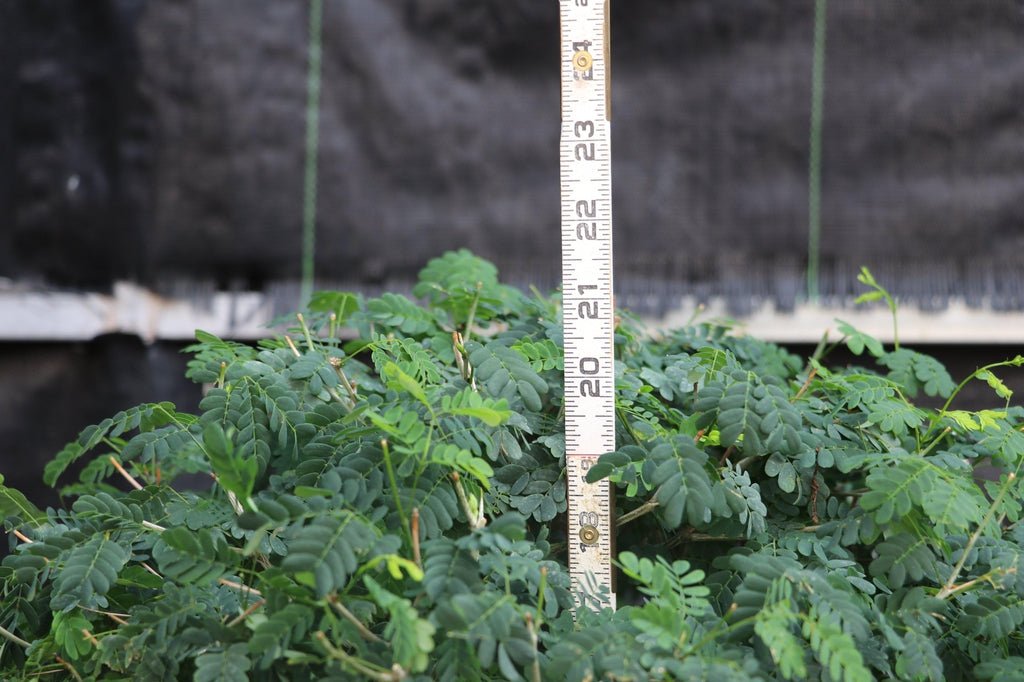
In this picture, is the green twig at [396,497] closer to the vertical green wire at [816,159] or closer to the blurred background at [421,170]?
the blurred background at [421,170]

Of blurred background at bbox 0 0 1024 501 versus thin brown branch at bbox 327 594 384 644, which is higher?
blurred background at bbox 0 0 1024 501

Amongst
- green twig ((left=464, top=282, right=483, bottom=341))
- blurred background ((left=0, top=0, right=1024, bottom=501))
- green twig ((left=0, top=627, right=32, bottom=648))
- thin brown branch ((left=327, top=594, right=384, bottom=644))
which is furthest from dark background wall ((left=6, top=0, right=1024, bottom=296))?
thin brown branch ((left=327, top=594, right=384, bottom=644))

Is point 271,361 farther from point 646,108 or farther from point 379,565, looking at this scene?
point 646,108

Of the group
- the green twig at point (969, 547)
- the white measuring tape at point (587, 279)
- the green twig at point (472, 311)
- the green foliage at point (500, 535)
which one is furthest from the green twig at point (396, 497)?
the green twig at point (969, 547)

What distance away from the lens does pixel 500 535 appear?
36.8 inches

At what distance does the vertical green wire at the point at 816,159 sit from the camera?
235cm

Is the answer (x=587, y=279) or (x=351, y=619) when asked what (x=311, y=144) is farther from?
(x=351, y=619)

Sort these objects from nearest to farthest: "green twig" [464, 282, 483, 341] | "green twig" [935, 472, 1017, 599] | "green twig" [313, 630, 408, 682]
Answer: "green twig" [313, 630, 408, 682], "green twig" [935, 472, 1017, 599], "green twig" [464, 282, 483, 341]

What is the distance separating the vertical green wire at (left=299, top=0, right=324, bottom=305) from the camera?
2453mm

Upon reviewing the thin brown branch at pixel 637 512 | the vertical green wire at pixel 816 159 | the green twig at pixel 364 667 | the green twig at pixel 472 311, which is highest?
the vertical green wire at pixel 816 159

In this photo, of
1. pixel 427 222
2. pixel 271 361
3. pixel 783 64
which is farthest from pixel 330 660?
pixel 783 64

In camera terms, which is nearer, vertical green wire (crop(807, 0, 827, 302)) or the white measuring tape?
the white measuring tape

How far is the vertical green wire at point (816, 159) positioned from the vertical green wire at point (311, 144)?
4.49ft

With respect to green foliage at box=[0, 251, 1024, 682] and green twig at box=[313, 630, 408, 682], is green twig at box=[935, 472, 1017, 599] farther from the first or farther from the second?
green twig at box=[313, 630, 408, 682]
